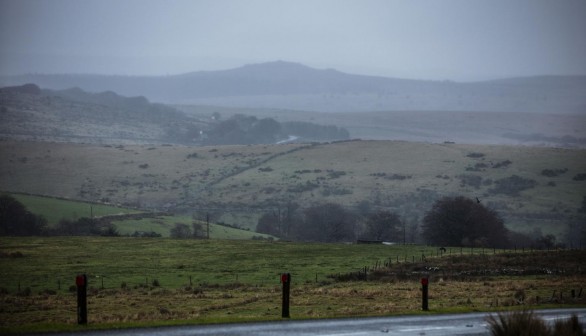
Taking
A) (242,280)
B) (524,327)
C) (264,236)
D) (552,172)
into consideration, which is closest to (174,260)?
(242,280)

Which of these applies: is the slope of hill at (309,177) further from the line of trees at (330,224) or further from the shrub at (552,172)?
the line of trees at (330,224)

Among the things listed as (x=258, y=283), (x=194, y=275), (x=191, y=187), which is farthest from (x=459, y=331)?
(x=191, y=187)

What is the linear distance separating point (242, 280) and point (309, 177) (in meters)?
92.0

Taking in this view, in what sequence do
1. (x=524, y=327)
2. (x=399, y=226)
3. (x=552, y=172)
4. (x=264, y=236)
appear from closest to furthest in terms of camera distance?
(x=524, y=327) → (x=264, y=236) → (x=399, y=226) → (x=552, y=172)

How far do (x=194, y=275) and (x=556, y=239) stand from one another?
62.4 metres

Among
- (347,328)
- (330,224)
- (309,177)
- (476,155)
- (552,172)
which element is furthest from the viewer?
(476,155)

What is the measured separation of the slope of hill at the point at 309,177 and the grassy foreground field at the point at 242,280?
1703 inches

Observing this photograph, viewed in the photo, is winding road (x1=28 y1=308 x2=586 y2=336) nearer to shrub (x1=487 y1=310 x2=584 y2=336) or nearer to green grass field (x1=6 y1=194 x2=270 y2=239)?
shrub (x1=487 y1=310 x2=584 y2=336)

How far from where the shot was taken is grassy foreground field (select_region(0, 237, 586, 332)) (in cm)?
2961

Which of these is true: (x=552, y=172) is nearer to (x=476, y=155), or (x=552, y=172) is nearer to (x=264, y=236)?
(x=476, y=155)

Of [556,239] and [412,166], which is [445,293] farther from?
[412,166]

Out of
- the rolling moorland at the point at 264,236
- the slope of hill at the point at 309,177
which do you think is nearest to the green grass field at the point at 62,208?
the rolling moorland at the point at 264,236

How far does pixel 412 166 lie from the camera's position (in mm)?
148250

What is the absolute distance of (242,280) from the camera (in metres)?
49.1
